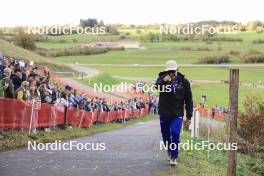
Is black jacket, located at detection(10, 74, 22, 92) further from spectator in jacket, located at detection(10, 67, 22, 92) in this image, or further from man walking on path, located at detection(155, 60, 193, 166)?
man walking on path, located at detection(155, 60, 193, 166)

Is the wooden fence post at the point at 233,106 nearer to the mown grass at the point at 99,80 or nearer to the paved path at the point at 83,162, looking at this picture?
the paved path at the point at 83,162

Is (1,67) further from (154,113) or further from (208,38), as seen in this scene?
(208,38)

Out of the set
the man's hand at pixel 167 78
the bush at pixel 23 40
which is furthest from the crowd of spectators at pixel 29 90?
the bush at pixel 23 40

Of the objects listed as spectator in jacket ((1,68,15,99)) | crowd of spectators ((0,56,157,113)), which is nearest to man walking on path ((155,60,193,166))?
crowd of spectators ((0,56,157,113))

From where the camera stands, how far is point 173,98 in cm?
1138

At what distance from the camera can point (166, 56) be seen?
129 metres

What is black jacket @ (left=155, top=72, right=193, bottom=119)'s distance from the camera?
11375mm

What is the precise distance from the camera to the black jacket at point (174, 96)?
11375 millimetres

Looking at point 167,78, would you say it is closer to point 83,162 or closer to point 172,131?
point 172,131

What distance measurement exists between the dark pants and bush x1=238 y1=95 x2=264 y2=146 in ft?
44.3

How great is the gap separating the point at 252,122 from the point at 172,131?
1612 centimetres

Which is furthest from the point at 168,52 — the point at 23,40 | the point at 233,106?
the point at 233,106

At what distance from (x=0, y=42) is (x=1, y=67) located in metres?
45.3

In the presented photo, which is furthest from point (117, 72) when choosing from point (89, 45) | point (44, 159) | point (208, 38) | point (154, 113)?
point (44, 159)
